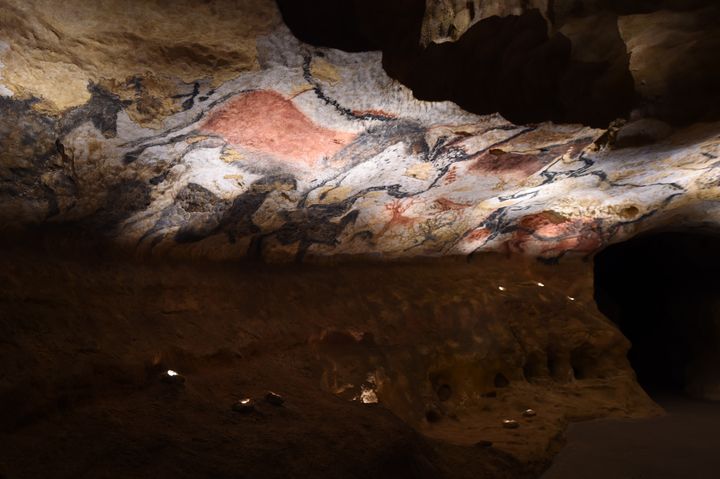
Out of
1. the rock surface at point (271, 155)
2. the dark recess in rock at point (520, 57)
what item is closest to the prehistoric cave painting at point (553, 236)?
the rock surface at point (271, 155)

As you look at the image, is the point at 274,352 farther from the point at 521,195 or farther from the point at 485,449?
the point at 521,195

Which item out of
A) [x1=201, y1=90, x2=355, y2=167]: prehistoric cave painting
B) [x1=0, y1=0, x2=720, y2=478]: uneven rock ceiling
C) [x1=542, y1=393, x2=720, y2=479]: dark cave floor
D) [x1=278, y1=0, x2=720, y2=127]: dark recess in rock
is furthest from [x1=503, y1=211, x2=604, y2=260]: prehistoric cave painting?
[x1=201, y1=90, x2=355, y2=167]: prehistoric cave painting

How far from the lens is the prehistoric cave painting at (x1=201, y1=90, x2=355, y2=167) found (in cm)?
266

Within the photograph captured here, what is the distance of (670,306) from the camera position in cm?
823

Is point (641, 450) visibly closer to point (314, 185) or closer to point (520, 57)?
point (520, 57)

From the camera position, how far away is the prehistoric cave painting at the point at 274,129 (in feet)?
8.71

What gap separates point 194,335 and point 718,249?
296 inches

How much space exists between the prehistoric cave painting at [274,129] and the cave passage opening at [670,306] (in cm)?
557

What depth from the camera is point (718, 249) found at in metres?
7.19

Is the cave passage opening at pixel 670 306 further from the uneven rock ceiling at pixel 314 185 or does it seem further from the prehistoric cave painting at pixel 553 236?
the uneven rock ceiling at pixel 314 185

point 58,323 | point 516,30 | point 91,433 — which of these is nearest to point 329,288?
point 58,323

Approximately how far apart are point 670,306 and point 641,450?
232 inches

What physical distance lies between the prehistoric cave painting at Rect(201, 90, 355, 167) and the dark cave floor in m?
2.50

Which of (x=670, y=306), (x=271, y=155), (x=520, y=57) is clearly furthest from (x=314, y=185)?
(x=670, y=306)
